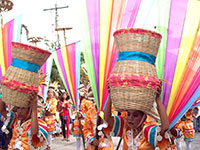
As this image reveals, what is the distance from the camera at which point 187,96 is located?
226 centimetres

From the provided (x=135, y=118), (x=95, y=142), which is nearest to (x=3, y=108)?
(x=95, y=142)

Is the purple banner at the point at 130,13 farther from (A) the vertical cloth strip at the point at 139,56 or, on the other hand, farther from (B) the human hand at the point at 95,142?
(B) the human hand at the point at 95,142

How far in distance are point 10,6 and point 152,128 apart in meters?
9.92

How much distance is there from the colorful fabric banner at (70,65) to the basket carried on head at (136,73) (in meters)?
2.67

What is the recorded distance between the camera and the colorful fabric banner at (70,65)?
4.72 meters

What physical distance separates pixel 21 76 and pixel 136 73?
1.37 meters

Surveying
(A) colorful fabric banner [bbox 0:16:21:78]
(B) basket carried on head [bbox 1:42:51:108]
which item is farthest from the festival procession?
(A) colorful fabric banner [bbox 0:16:21:78]

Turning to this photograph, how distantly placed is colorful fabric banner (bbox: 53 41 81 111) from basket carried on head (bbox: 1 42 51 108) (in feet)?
6.56

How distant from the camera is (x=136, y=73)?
2.00 metres

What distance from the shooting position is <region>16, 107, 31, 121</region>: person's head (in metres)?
2.95

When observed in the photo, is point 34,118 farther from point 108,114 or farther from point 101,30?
point 101,30

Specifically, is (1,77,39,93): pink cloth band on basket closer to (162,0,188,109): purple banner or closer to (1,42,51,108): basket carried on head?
(1,42,51,108): basket carried on head

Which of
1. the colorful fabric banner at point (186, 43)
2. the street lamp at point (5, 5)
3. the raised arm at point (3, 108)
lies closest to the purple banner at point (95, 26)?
the colorful fabric banner at point (186, 43)

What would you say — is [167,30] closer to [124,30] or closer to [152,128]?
[124,30]
